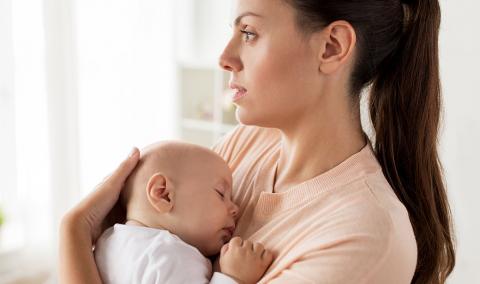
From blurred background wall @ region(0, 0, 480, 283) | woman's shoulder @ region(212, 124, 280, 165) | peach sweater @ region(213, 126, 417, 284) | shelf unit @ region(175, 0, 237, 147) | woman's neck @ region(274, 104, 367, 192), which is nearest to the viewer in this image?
peach sweater @ region(213, 126, 417, 284)

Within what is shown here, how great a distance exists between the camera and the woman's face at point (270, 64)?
126 cm

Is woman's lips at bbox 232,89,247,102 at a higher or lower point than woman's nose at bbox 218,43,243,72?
lower

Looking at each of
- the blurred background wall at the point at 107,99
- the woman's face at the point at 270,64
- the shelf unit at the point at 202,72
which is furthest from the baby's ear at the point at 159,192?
the shelf unit at the point at 202,72

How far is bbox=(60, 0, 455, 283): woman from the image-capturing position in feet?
3.79

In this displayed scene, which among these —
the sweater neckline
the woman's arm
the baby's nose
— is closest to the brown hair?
the sweater neckline

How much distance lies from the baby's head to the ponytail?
37 cm

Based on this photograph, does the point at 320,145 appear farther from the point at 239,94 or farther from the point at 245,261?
the point at 245,261

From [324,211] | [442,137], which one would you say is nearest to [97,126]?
[442,137]

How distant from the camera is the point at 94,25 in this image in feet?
11.6

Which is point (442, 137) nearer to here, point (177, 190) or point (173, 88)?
point (177, 190)

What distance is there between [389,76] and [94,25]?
8.10ft

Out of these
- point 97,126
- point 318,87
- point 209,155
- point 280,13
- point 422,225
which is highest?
point 280,13

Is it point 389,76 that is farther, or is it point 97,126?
point 97,126

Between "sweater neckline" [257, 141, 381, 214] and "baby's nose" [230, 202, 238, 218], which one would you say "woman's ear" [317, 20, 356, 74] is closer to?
"sweater neckline" [257, 141, 381, 214]
